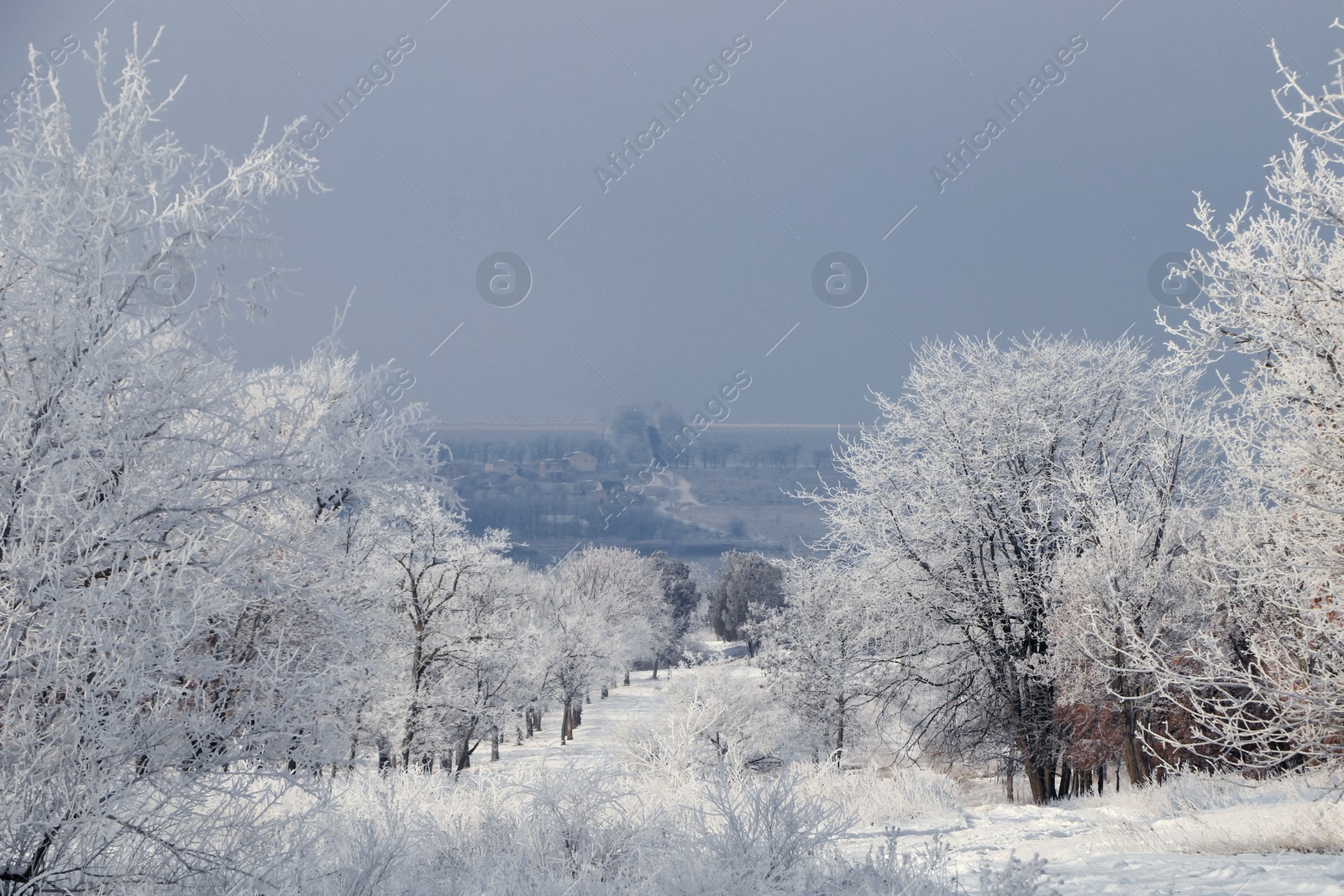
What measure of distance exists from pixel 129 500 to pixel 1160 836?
7996 mm

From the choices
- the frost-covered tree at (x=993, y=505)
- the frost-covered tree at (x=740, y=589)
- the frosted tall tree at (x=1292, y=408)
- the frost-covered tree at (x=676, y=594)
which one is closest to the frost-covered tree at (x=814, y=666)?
the frost-covered tree at (x=993, y=505)

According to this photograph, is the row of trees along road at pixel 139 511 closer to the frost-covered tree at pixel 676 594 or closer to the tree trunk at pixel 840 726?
the tree trunk at pixel 840 726

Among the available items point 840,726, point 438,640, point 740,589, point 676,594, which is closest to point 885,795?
point 840,726

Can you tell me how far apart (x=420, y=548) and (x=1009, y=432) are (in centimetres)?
1442

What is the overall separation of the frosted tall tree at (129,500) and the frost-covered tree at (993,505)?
382 inches

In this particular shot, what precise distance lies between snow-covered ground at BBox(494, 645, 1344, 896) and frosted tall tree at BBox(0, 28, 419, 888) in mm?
4437

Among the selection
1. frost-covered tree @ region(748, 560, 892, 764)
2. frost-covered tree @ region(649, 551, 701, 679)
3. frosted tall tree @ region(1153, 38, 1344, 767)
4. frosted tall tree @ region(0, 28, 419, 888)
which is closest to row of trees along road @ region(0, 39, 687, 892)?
frosted tall tree @ region(0, 28, 419, 888)

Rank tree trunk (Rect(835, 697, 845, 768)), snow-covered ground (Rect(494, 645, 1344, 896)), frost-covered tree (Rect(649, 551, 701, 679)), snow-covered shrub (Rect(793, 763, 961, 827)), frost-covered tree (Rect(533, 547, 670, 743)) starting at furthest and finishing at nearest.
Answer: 1. frost-covered tree (Rect(649, 551, 701, 679))
2. frost-covered tree (Rect(533, 547, 670, 743))
3. tree trunk (Rect(835, 697, 845, 768))
4. snow-covered shrub (Rect(793, 763, 961, 827))
5. snow-covered ground (Rect(494, 645, 1344, 896))

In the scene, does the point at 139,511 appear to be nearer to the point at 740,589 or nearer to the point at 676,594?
the point at 740,589

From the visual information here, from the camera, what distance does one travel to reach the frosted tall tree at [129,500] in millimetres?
4145

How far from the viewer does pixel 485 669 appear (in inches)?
901

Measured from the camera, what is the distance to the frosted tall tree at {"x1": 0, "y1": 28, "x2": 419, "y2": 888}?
4.14 m

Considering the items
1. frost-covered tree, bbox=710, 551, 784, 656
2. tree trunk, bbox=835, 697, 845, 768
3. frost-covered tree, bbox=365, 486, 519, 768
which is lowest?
tree trunk, bbox=835, 697, 845, 768

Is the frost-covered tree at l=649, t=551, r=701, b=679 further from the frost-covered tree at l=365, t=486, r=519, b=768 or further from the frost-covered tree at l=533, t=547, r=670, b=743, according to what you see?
the frost-covered tree at l=365, t=486, r=519, b=768
